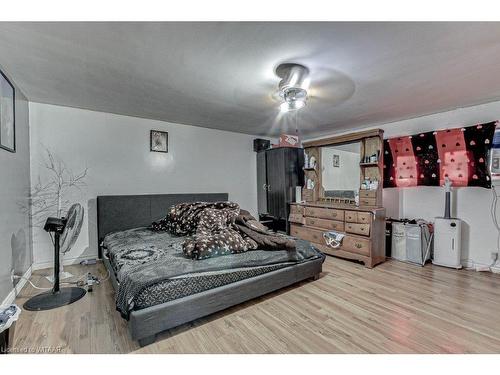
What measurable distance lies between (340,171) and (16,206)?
4.38 metres

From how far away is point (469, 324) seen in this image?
1.86m

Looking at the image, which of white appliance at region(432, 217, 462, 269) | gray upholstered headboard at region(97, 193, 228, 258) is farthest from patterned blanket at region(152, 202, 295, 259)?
white appliance at region(432, 217, 462, 269)

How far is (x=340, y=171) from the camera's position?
3986mm

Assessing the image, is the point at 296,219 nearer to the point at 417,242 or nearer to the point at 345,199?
the point at 345,199

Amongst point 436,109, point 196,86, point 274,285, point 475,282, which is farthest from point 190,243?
point 436,109

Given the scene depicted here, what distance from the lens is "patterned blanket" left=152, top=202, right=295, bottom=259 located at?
2.19 metres

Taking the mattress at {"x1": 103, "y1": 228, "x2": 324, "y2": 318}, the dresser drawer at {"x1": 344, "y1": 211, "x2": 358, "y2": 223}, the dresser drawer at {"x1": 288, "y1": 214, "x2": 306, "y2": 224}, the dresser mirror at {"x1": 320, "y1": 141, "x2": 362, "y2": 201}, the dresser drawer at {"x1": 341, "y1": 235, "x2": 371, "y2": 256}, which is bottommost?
Answer: the dresser drawer at {"x1": 341, "y1": 235, "x2": 371, "y2": 256}

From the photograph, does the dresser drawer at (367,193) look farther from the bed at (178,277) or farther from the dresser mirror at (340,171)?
the bed at (178,277)

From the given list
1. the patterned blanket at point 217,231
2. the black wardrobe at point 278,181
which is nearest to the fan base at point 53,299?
the patterned blanket at point 217,231

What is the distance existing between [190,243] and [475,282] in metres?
3.30

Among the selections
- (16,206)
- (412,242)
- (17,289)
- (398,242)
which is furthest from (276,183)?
(17,289)

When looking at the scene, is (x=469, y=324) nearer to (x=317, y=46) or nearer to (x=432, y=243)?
(x=432, y=243)

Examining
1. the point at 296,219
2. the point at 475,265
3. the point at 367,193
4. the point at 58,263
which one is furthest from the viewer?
→ the point at 296,219

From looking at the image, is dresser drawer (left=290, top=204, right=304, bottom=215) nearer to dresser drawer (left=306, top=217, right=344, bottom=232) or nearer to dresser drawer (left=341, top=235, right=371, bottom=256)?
dresser drawer (left=306, top=217, right=344, bottom=232)
